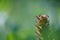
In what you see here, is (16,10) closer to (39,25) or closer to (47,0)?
(47,0)

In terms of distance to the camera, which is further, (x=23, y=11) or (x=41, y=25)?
(x=23, y=11)

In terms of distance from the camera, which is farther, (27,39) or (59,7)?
(59,7)

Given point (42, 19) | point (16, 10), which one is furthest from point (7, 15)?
point (42, 19)

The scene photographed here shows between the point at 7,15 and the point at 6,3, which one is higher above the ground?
the point at 6,3

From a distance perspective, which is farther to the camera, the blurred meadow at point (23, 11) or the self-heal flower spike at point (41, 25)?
the blurred meadow at point (23, 11)

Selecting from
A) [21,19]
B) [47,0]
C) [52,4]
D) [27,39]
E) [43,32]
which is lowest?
[43,32]

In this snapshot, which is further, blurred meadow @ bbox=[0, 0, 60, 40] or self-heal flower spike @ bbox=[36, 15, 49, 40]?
blurred meadow @ bbox=[0, 0, 60, 40]

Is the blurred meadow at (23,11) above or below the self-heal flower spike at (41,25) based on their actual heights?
above

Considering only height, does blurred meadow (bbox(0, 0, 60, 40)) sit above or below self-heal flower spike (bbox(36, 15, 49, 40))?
above

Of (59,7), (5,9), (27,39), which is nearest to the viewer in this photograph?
(27,39)

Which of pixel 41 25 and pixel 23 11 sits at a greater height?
pixel 23 11

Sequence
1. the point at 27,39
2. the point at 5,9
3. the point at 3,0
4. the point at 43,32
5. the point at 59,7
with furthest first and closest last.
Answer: the point at 3,0, the point at 5,9, the point at 59,7, the point at 27,39, the point at 43,32
